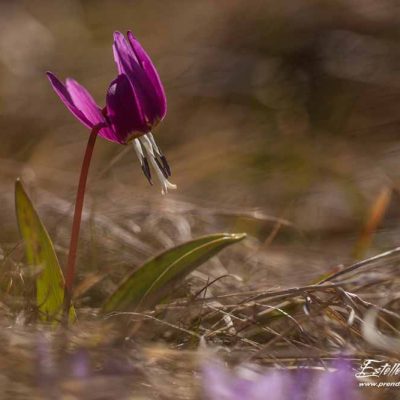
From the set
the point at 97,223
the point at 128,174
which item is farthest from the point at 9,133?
the point at 97,223

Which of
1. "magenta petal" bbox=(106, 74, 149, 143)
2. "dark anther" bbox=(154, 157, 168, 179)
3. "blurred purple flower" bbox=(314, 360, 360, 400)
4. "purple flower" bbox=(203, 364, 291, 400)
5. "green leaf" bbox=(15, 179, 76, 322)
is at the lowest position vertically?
"blurred purple flower" bbox=(314, 360, 360, 400)

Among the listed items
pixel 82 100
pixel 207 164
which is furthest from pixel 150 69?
pixel 207 164

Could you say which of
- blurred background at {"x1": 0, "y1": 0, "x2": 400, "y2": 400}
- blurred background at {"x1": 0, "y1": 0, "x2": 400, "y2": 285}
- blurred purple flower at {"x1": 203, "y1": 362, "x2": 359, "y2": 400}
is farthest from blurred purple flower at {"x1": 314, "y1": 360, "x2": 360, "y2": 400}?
blurred background at {"x1": 0, "y1": 0, "x2": 400, "y2": 285}

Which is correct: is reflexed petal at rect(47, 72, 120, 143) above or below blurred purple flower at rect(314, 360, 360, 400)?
above

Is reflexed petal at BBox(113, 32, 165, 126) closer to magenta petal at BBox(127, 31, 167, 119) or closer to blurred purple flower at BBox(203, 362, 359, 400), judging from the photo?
magenta petal at BBox(127, 31, 167, 119)

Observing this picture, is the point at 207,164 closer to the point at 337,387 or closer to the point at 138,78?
the point at 138,78

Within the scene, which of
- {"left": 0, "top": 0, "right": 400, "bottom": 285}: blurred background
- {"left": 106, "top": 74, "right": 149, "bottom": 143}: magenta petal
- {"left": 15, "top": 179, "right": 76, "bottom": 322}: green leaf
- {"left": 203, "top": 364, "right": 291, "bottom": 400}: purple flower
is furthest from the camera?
{"left": 0, "top": 0, "right": 400, "bottom": 285}: blurred background
